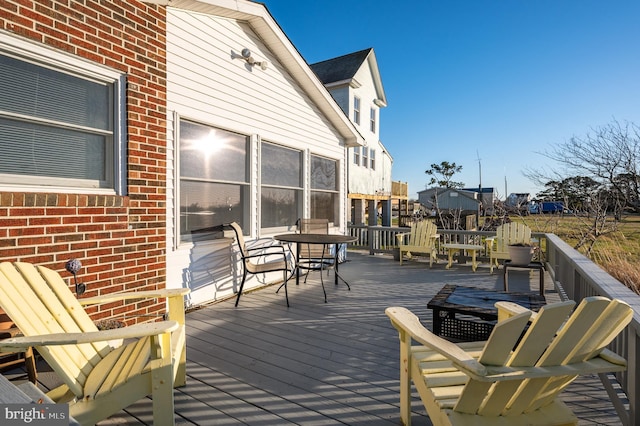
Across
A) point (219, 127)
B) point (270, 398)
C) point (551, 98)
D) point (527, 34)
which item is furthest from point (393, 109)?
point (270, 398)

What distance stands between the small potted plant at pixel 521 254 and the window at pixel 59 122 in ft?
15.3

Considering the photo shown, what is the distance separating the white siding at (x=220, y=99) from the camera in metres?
4.03

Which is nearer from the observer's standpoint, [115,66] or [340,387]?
[340,387]

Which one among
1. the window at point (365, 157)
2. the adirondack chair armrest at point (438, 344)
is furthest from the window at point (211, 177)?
the window at point (365, 157)

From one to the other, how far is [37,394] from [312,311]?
291 centimetres

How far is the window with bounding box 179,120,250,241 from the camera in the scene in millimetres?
4258

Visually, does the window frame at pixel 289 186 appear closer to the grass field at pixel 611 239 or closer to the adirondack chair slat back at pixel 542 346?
the adirondack chair slat back at pixel 542 346

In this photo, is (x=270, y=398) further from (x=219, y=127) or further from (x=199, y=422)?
(x=219, y=127)

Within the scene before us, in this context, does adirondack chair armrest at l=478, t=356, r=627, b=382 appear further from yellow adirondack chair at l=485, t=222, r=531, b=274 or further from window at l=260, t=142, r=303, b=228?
yellow adirondack chair at l=485, t=222, r=531, b=274

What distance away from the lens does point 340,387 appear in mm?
2381

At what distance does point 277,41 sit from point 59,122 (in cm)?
343

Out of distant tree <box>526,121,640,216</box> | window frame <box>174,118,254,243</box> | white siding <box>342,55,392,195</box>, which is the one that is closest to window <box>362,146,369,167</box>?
white siding <box>342,55,392,195</box>

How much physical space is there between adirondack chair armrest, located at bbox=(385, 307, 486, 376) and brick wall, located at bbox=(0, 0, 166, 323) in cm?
266

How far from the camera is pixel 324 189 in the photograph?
7.27 metres
